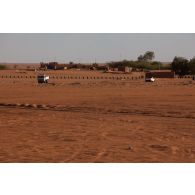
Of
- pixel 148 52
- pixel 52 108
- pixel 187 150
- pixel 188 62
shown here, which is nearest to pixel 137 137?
pixel 187 150

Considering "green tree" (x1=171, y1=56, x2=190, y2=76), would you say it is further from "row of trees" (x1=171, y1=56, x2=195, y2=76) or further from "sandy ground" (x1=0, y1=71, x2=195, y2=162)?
"sandy ground" (x1=0, y1=71, x2=195, y2=162)

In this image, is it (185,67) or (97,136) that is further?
(185,67)

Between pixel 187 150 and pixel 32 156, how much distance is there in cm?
317

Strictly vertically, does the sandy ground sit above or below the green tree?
below

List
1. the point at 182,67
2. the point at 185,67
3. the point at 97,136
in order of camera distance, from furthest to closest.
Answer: the point at 182,67, the point at 185,67, the point at 97,136

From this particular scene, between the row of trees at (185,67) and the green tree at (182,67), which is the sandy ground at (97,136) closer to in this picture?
the row of trees at (185,67)

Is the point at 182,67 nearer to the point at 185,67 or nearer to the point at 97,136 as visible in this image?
the point at 185,67

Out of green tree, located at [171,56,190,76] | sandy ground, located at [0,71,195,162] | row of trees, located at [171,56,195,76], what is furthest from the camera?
green tree, located at [171,56,190,76]

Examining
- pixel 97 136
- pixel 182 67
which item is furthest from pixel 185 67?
pixel 97 136

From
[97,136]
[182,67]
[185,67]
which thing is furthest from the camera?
[182,67]

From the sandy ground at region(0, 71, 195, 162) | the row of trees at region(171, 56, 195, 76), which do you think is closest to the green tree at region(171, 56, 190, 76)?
the row of trees at region(171, 56, 195, 76)

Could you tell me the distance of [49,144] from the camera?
392 inches

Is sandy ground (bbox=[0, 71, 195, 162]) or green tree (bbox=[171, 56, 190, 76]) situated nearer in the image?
sandy ground (bbox=[0, 71, 195, 162])

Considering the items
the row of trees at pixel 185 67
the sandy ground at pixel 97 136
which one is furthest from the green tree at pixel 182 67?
the sandy ground at pixel 97 136
